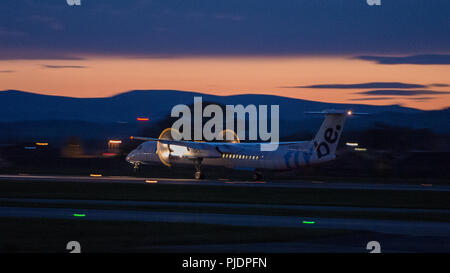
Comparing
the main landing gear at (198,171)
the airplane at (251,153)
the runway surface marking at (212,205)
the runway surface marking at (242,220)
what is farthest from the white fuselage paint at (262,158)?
the runway surface marking at (242,220)

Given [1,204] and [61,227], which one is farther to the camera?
[1,204]

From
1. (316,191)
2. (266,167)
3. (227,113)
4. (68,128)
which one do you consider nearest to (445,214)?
(316,191)

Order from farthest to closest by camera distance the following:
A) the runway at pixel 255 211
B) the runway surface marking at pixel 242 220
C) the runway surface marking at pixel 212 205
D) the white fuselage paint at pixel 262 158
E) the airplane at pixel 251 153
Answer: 1. the white fuselage paint at pixel 262 158
2. the airplane at pixel 251 153
3. the runway surface marking at pixel 212 205
4. the runway surface marking at pixel 242 220
5. the runway at pixel 255 211

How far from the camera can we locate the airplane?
156ft

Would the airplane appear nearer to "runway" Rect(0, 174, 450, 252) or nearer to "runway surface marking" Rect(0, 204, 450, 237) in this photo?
"runway" Rect(0, 174, 450, 252)

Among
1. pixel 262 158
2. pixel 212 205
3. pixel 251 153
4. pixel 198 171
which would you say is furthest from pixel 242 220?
pixel 198 171

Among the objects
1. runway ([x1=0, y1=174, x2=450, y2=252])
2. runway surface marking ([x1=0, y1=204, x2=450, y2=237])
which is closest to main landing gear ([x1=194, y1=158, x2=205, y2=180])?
runway ([x1=0, y1=174, x2=450, y2=252])

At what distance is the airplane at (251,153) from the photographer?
1870 inches

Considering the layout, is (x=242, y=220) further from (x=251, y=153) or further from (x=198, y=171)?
(x=198, y=171)

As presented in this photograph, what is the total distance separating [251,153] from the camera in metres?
50.3

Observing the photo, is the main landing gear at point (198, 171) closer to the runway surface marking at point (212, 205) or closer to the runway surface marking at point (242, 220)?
the runway surface marking at point (212, 205)

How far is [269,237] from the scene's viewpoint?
20.0 m
